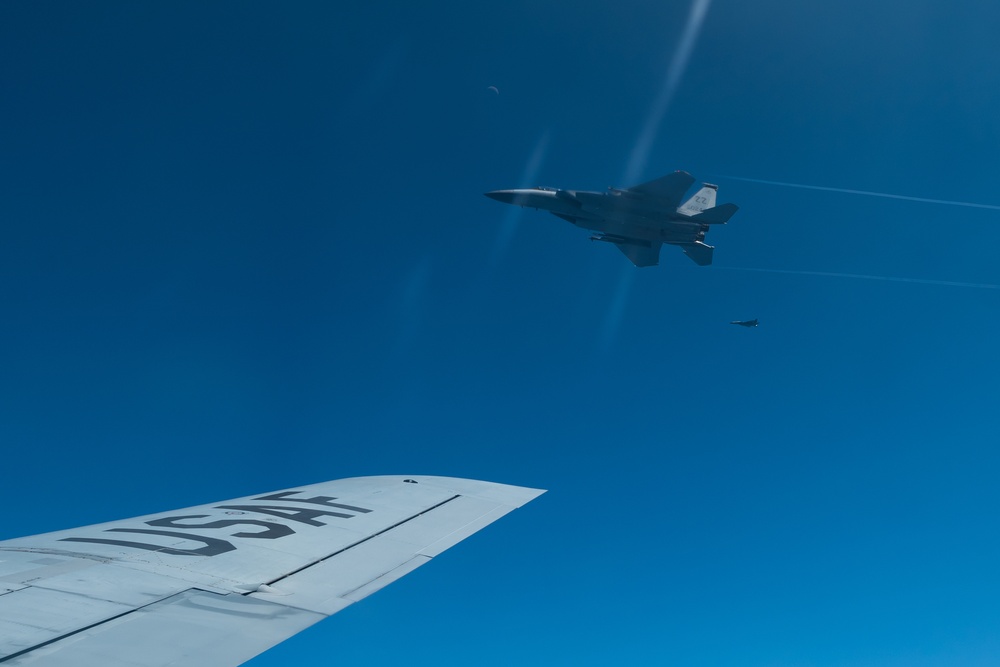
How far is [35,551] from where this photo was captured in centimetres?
630

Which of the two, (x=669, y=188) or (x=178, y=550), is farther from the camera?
(x=669, y=188)

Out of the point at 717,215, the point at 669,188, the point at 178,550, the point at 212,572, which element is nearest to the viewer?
the point at 212,572

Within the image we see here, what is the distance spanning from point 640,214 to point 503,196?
770 cm

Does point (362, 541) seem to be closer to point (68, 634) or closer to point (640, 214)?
point (68, 634)

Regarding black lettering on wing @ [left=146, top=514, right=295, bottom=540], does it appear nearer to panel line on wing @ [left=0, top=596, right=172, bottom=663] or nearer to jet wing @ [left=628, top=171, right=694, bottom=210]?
panel line on wing @ [left=0, top=596, right=172, bottom=663]

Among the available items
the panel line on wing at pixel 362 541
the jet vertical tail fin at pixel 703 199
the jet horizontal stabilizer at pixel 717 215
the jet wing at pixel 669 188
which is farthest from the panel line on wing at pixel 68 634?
the jet vertical tail fin at pixel 703 199

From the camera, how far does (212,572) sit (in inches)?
236

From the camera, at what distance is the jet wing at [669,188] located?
30469mm

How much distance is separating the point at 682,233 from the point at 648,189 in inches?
122

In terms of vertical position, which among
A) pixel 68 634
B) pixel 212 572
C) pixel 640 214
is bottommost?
pixel 68 634

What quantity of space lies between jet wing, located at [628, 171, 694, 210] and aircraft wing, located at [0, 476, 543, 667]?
24427mm

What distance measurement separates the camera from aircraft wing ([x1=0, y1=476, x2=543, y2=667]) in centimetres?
436

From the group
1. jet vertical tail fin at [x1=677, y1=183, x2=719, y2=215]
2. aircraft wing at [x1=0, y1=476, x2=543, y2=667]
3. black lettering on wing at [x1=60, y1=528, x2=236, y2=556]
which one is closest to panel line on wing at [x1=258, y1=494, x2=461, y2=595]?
aircraft wing at [x1=0, y1=476, x2=543, y2=667]

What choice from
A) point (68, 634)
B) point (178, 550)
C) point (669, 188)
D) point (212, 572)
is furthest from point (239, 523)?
point (669, 188)
